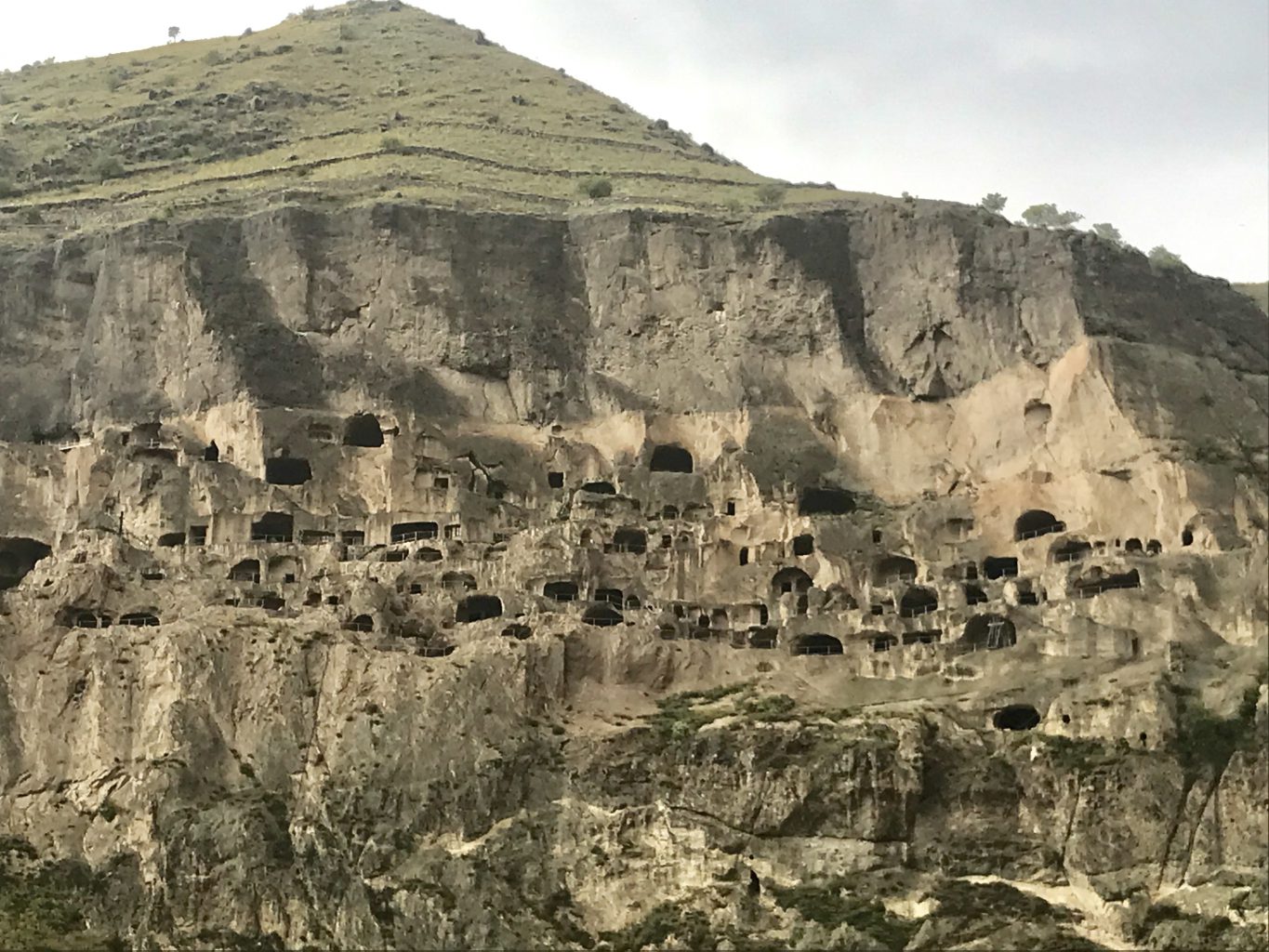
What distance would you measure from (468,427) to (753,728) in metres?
21.0

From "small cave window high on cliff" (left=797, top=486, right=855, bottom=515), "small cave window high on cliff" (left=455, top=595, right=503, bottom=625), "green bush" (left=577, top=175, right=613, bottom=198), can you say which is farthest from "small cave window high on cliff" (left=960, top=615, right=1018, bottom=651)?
"green bush" (left=577, top=175, right=613, bottom=198)

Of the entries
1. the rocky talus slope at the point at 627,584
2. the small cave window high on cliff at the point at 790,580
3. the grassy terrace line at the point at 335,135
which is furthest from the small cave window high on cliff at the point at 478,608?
the grassy terrace line at the point at 335,135

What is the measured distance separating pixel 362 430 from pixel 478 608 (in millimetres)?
11159

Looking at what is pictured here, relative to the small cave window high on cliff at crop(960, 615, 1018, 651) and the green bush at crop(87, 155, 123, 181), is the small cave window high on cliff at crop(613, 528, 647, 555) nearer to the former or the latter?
the small cave window high on cliff at crop(960, 615, 1018, 651)

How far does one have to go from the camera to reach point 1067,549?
58.1 meters

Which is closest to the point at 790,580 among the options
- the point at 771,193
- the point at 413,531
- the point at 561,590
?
the point at 561,590

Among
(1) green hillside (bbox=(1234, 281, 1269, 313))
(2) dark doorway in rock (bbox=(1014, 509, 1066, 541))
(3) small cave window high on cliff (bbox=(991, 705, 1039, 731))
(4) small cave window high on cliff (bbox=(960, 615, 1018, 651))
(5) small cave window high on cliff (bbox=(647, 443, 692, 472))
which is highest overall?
(1) green hillside (bbox=(1234, 281, 1269, 313))

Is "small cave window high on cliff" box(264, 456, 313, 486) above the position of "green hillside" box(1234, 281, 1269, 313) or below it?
below

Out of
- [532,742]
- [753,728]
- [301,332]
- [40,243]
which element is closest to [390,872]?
[532,742]

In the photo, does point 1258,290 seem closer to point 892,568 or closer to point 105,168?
point 892,568

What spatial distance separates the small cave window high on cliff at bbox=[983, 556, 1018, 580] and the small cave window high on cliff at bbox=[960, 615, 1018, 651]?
5014 millimetres

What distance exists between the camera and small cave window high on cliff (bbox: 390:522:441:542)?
6150 centimetres

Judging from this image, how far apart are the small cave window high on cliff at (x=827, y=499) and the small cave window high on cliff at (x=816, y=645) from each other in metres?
8.44

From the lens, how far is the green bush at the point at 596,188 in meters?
81.7
